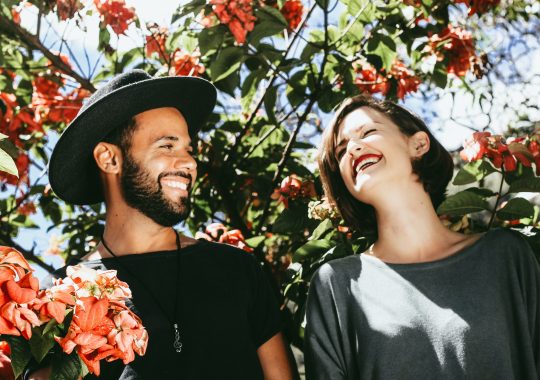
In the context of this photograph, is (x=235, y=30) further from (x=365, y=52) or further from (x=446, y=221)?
(x=446, y=221)

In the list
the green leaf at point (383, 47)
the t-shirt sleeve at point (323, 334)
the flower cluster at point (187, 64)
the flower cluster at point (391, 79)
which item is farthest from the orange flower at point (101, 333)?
the flower cluster at point (391, 79)

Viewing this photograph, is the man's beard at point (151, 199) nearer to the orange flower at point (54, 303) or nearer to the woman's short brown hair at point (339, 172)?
the woman's short brown hair at point (339, 172)

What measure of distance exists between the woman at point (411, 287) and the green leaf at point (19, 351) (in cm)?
90

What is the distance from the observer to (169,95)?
2.18m

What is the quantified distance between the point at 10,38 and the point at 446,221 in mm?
2119

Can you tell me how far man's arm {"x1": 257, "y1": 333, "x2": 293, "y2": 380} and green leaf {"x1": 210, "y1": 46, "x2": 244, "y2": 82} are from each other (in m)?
1.09

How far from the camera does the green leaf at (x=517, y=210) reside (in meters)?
2.01

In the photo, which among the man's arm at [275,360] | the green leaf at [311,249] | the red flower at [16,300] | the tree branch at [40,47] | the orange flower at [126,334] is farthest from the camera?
the tree branch at [40,47]

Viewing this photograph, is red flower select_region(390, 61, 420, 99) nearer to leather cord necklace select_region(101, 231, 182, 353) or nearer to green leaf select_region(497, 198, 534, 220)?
green leaf select_region(497, 198, 534, 220)

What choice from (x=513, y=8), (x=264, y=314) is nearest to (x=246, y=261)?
(x=264, y=314)

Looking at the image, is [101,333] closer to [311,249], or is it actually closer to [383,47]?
[311,249]

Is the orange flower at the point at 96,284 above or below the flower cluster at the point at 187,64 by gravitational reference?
below

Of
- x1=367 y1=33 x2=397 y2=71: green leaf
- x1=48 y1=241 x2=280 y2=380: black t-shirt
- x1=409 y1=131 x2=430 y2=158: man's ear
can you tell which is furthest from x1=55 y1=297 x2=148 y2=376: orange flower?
x1=367 y1=33 x2=397 y2=71: green leaf

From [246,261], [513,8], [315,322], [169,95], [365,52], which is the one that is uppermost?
[513,8]
